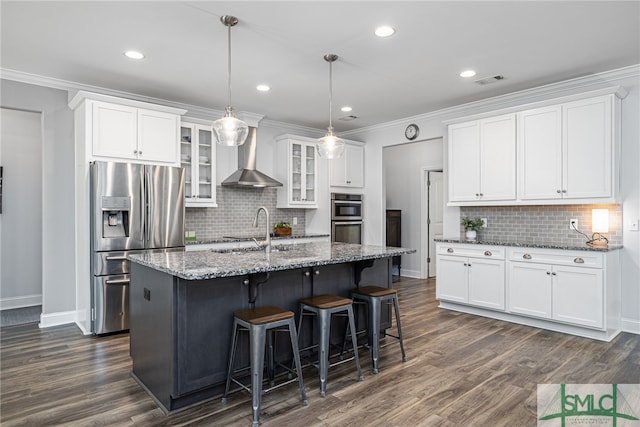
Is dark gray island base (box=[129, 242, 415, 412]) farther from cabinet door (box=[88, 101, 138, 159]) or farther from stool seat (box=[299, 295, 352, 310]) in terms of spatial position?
cabinet door (box=[88, 101, 138, 159])

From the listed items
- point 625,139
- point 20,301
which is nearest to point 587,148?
point 625,139

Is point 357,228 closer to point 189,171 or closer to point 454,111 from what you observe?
point 454,111

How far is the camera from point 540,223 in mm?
4617

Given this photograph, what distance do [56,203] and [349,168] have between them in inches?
163

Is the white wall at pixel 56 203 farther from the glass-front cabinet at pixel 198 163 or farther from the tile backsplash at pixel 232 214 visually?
the tile backsplash at pixel 232 214

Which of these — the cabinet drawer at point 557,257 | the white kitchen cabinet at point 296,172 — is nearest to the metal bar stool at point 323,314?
the cabinet drawer at point 557,257

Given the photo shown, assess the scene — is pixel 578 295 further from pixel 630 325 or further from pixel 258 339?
pixel 258 339

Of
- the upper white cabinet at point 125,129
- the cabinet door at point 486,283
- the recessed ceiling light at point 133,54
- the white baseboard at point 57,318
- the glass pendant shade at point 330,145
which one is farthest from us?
the cabinet door at point 486,283

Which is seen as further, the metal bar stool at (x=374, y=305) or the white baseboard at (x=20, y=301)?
the white baseboard at (x=20, y=301)

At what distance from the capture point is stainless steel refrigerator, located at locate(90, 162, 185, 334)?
3926 millimetres

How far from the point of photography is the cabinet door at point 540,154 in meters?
4.16

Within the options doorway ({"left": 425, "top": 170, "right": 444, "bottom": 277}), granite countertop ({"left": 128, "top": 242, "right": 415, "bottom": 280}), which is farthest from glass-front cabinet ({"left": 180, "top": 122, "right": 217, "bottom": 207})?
doorway ({"left": 425, "top": 170, "right": 444, "bottom": 277})

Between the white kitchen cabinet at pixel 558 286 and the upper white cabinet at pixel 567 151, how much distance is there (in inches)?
25.8

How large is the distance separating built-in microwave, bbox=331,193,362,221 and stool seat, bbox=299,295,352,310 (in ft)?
11.4
